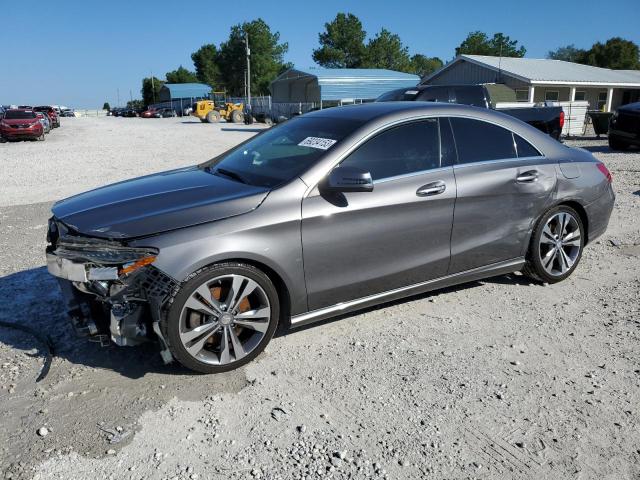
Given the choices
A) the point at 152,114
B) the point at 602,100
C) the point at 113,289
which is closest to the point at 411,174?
the point at 113,289

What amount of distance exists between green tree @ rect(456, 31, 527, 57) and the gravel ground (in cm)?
9126

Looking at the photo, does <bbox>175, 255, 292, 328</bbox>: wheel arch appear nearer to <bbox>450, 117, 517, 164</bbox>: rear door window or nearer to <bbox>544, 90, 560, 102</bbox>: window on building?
<bbox>450, 117, 517, 164</bbox>: rear door window

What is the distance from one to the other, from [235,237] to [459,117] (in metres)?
2.17

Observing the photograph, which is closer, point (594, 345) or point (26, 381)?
point (26, 381)

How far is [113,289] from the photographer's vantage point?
127 inches

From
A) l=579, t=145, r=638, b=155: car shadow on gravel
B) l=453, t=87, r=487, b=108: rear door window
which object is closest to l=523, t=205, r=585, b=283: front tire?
l=453, t=87, r=487, b=108: rear door window

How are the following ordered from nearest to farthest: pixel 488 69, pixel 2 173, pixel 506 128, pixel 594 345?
pixel 594 345 → pixel 506 128 → pixel 2 173 → pixel 488 69

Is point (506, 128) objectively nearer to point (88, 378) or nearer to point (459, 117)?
point (459, 117)

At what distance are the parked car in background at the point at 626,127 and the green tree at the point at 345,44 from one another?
7707 centimetres

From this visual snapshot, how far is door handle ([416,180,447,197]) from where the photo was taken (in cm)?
404

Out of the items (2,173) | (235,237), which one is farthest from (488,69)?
(235,237)

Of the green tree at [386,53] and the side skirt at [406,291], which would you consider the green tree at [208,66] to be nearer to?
the green tree at [386,53]

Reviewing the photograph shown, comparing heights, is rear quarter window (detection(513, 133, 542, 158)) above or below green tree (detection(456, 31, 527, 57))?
below

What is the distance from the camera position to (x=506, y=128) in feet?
15.3
